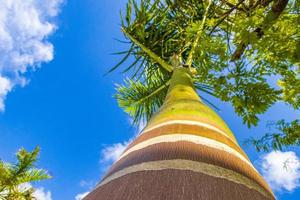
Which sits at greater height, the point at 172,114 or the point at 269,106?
the point at 269,106

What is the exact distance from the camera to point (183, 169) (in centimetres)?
106

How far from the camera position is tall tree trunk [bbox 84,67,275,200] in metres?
0.97

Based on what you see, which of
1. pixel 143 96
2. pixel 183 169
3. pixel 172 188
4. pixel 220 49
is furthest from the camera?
pixel 143 96

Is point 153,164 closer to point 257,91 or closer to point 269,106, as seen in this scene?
point 257,91

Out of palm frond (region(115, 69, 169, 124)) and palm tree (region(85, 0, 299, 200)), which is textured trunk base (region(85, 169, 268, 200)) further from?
palm frond (region(115, 69, 169, 124))

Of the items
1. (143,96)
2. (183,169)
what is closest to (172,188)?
(183,169)

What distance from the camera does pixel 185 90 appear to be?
230 cm

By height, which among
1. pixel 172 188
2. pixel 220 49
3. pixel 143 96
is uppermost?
pixel 143 96

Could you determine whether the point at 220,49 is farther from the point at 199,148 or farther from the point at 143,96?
the point at 143,96

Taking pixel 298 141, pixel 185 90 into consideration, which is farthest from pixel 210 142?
pixel 298 141

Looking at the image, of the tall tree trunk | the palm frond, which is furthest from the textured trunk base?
the palm frond

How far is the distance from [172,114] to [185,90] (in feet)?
2.29

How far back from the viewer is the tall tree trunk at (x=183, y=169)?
3.17 feet

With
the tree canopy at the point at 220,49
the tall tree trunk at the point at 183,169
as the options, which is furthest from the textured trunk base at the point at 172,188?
the tree canopy at the point at 220,49
